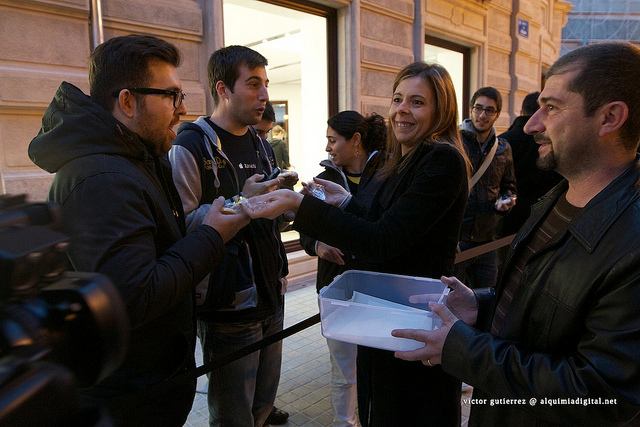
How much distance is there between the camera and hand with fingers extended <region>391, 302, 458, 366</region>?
1.17 m

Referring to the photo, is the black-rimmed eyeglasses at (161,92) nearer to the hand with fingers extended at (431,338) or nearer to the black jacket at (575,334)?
the hand with fingers extended at (431,338)

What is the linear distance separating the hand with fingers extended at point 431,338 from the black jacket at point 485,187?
2676 millimetres

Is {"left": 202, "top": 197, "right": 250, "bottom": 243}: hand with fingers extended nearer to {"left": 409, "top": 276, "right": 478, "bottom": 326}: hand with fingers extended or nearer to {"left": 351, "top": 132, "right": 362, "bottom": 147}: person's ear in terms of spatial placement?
{"left": 409, "top": 276, "right": 478, "bottom": 326}: hand with fingers extended

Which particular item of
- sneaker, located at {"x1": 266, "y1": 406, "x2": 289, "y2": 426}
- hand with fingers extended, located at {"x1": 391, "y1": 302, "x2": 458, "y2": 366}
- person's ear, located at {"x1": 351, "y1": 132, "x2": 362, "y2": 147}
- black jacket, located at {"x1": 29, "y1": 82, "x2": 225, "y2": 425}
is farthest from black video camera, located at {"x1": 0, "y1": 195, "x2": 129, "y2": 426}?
person's ear, located at {"x1": 351, "y1": 132, "x2": 362, "y2": 147}

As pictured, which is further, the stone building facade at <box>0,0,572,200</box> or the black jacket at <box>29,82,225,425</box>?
the stone building facade at <box>0,0,572,200</box>

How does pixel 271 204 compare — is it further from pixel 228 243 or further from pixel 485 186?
pixel 485 186

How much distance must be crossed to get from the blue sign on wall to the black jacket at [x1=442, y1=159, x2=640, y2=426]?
1025 cm

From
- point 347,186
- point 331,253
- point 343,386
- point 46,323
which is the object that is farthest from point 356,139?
point 46,323

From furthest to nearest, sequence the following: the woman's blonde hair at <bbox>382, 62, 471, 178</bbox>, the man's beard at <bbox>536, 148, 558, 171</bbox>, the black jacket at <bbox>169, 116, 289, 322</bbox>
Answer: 1. the black jacket at <bbox>169, 116, 289, 322</bbox>
2. the woman's blonde hair at <bbox>382, 62, 471, 178</bbox>
3. the man's beard at <bbox>536, 148, 558, 171</bbox>

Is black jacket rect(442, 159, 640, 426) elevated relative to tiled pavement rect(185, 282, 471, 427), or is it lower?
elevated

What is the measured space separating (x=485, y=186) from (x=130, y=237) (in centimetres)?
325

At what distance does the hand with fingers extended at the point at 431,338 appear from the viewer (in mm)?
1174

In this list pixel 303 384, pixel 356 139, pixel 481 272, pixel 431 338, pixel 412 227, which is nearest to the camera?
pixel 431 338

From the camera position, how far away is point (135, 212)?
1210 millimetres
